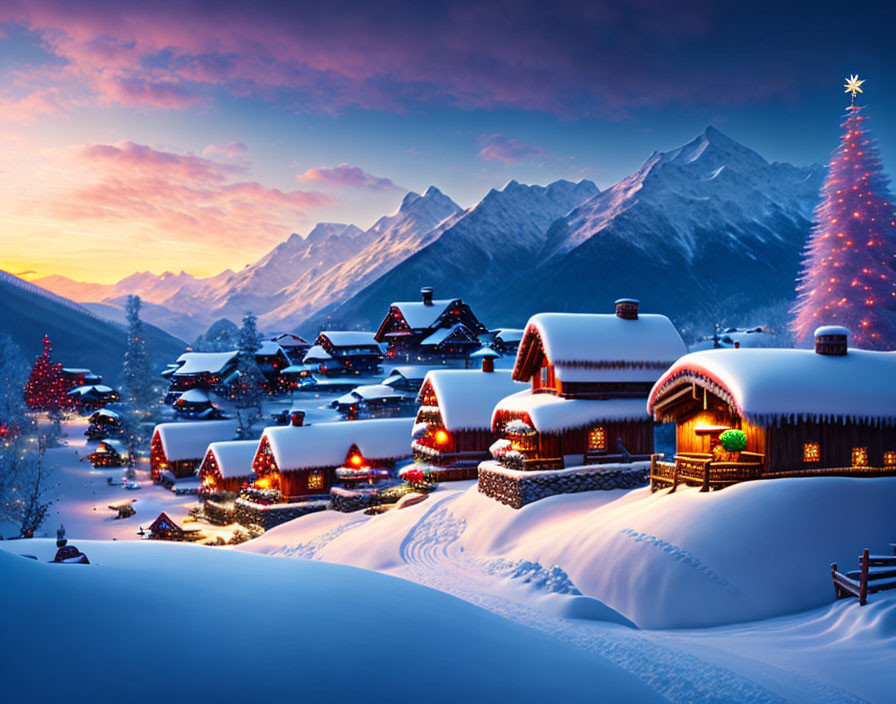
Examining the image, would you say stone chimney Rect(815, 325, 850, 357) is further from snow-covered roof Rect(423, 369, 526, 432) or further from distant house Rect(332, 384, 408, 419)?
distant house Rect(332, 384, 408, 419)

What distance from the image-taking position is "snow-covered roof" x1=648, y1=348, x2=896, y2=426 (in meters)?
17.0

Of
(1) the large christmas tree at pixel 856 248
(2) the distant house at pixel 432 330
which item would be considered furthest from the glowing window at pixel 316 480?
(1) the large christmas tree at pixel 856 248

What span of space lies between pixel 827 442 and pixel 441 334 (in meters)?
47.4

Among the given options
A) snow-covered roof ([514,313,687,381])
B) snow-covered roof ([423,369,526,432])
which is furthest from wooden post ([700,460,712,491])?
snow-covered roof ([423,369,526,432])

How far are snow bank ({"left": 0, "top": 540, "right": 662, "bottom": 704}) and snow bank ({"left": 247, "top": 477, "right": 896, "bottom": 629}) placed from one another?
23.4 ft

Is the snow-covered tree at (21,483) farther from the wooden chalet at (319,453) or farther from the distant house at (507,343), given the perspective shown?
the distant house at (507,343)

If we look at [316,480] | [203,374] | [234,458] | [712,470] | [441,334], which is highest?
[441,334]

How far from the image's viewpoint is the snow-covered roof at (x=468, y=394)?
32875mm

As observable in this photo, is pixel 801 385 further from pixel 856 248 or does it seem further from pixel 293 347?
pixel 293 347

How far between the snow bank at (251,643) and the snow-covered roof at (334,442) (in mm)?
Result: 28312

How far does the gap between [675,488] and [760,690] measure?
1087 cm

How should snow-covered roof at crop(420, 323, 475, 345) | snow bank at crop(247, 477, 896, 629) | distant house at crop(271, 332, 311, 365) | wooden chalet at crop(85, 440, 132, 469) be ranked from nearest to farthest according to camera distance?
1. snow bank at crop(247, 477, 896, 629)
2. wooden chalet at crop(85, 440, 132, 469)
3. snow-covered roof at crop(420, 323, 475, 345)
4. distant house at crop(271, 332, 311, 365)

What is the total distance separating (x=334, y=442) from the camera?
37.4m

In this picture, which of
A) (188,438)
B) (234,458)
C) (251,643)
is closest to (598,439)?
(251,643)
